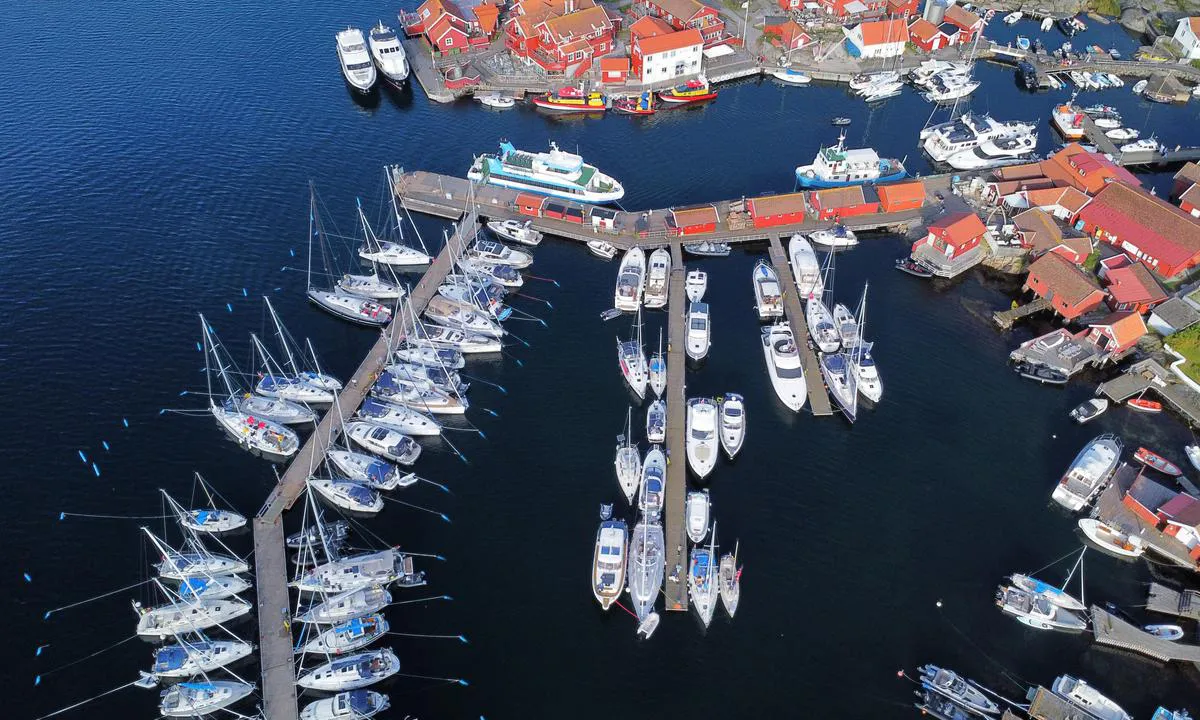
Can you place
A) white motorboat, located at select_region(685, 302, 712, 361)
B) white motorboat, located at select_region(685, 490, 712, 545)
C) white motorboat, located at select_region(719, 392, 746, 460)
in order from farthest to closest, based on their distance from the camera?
white motorboat, located at select_region(685, 302, 712, 361)
white motorboat, located at select_region(719, 392, 746, 460)
white motorboat, located at select_region(685, 490, 712, 545)

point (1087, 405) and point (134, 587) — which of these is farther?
point (1087, 405)

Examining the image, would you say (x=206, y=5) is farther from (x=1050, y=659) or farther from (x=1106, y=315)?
(x=1050, y=659)

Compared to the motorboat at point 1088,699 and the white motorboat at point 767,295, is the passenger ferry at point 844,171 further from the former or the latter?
the motorboat at point 1088,699

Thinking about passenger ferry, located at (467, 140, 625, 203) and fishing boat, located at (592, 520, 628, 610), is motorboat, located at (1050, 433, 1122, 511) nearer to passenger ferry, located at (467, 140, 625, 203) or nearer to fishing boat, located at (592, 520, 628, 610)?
fishing boat, located at (592, 520, 628, 610)

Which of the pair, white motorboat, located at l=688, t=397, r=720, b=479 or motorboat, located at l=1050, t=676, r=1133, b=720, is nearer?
motorboat, located at l=1050, t=676, r=1133, b=720

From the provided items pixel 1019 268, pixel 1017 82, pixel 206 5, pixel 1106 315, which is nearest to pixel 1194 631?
pixel 1106 315

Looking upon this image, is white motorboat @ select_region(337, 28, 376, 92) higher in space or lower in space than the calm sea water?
higher

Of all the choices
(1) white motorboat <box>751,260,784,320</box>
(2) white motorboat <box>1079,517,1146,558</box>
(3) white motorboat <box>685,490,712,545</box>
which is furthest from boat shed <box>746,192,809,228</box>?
(2) white motorboat <box>1079,517,1146,558</box>

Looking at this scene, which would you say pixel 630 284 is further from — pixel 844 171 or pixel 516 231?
pixel 844 171
